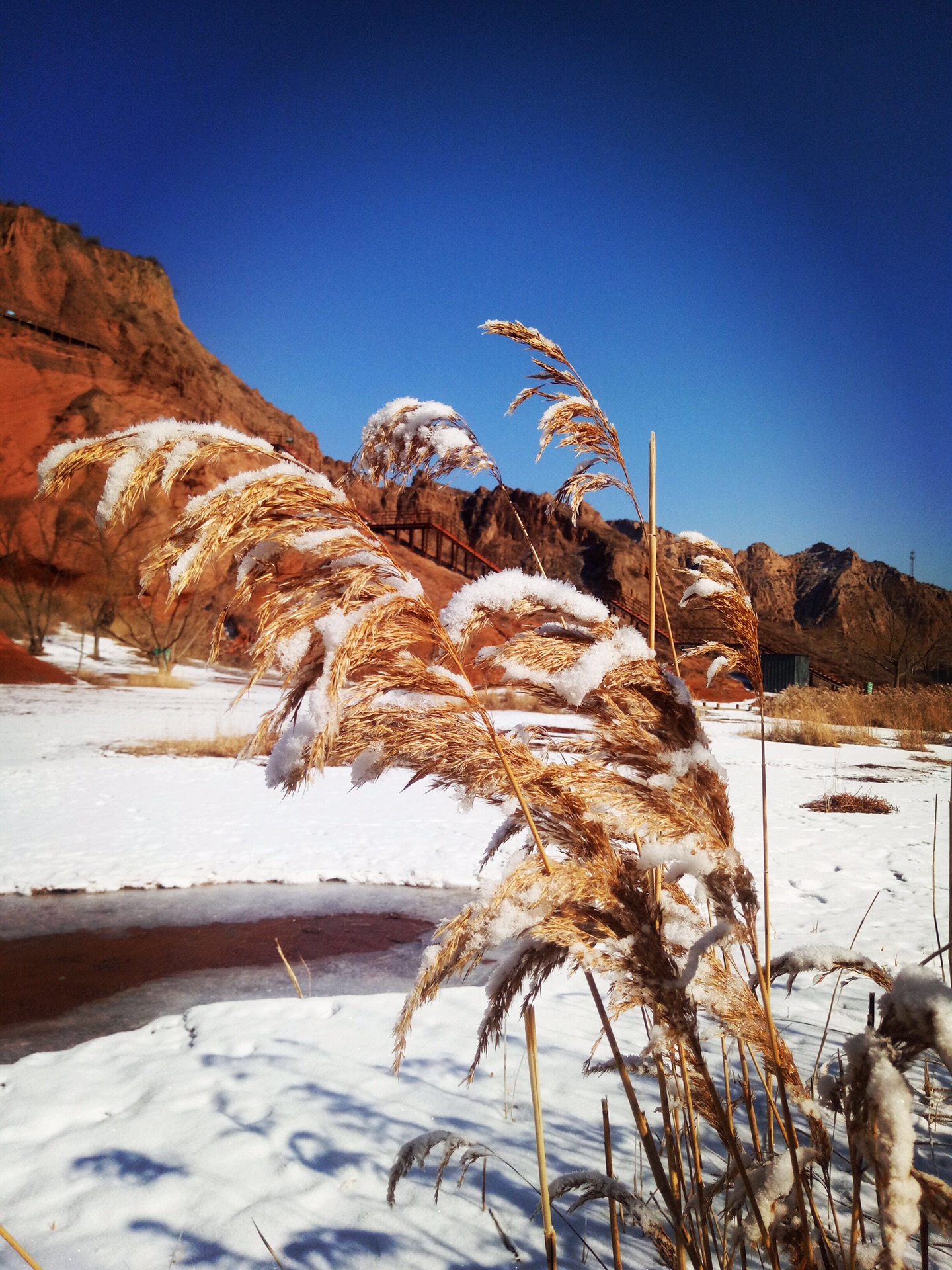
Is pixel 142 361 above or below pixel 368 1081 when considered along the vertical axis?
above

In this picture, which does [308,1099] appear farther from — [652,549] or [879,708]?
[879,708]

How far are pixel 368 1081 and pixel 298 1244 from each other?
846 millimetres

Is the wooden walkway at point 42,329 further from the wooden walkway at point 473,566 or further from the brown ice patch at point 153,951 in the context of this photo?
the brown ice patch at point 153,951

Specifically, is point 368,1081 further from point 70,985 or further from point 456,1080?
point 70,985

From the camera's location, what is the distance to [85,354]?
1442 inches

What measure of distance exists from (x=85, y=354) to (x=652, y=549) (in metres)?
42.7

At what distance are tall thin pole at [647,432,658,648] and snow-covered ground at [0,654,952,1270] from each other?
3.75 feet

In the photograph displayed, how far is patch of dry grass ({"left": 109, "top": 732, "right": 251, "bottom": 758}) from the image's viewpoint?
1014 centimetres

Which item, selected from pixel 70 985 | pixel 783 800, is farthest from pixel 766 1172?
pixel 783 800

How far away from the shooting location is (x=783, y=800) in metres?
8.37

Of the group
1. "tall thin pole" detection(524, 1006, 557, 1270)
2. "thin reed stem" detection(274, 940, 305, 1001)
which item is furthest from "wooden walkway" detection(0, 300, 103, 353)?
"tall thin pole" detection(524, 1006, 557, 1270)

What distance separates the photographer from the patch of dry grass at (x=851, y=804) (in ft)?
25.5

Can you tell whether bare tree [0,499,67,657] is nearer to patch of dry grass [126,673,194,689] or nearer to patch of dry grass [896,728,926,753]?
patch of dry grass [126,673,194,689]

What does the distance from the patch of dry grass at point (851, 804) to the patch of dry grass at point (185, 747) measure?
23.6ft
